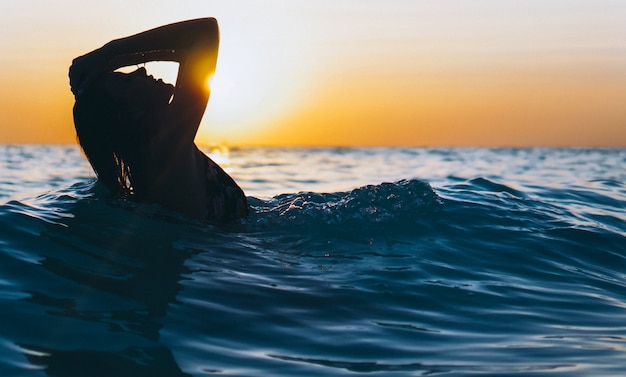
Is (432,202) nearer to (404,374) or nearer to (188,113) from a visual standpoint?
(188,113)

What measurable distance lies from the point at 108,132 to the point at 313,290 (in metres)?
2.36

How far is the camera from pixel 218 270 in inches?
242

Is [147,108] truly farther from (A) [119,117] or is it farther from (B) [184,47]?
(B) [184,47]

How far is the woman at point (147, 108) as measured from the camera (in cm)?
611

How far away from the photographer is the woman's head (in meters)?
6.14

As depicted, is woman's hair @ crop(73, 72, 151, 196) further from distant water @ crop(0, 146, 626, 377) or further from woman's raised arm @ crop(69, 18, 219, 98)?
distant water @ crop(0, 146, 626, 377)

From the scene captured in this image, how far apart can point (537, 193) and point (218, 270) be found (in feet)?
27.7

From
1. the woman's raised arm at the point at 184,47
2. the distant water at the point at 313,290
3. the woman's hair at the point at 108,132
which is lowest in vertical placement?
the distant water at the point at 313,290

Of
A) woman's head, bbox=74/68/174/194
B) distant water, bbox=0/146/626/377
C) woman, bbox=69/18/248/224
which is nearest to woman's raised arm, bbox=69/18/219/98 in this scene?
woman, bbox=69/18/248/224

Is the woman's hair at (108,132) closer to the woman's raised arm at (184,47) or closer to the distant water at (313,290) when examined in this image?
the woman's raised arm at (184,47)

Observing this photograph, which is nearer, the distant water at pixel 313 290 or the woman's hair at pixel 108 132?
the distant water at pixel 313 290

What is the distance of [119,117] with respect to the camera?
6223 mm

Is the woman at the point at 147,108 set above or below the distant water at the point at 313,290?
above

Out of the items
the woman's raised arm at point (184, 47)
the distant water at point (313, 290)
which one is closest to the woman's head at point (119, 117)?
the woman's raised arm at point (184, 47)
